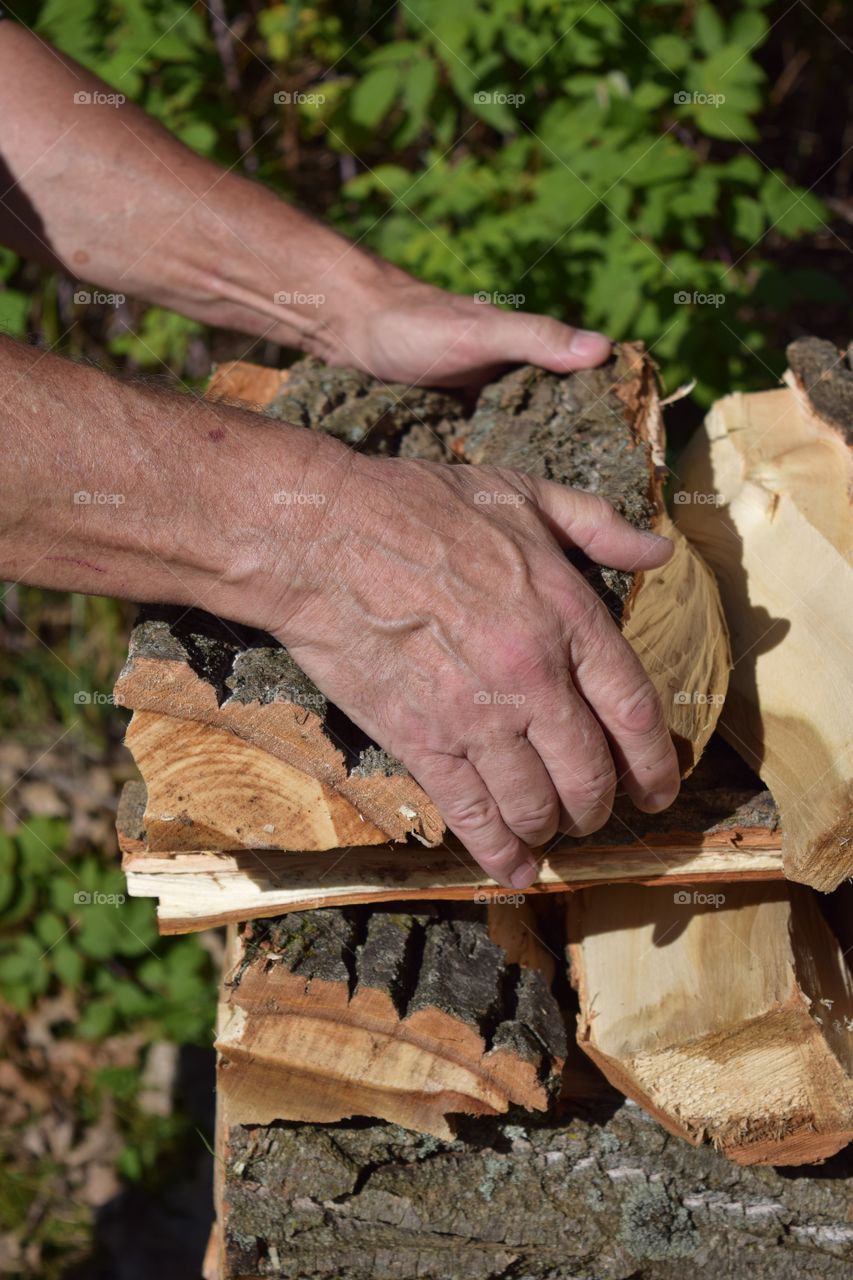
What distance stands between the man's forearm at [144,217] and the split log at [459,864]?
132 cm

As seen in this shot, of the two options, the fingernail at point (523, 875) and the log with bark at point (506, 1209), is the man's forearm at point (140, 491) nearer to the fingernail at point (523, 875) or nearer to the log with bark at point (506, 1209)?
the fingernail at point (523, 875)

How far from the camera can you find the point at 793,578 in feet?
6.68

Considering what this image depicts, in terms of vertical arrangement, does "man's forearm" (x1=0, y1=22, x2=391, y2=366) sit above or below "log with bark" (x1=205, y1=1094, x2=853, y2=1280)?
above

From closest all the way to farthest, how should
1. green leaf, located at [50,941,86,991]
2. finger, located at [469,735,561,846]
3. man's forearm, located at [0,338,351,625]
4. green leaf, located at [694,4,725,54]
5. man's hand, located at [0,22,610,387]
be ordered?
man's forearm, located at [0,338,351,625] < finger, located at [469,735,561,846] < man's hand, located at [0,22,610,387] < green leaf, located at [694,4,725,54] < green leaf, located at [50,941,86,991]

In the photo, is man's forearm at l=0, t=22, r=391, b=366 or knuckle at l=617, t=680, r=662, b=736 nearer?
knuckle at l=617, t=680, r=662, b=736

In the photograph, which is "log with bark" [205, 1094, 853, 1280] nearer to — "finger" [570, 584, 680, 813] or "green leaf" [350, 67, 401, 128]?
"finger" [570, 584, 680, 813]

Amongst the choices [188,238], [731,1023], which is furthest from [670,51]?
[731,1023]

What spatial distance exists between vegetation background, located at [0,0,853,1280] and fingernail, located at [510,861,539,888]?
6.74 feet

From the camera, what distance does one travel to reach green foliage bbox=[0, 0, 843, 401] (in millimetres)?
3402

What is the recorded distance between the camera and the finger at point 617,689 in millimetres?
1698

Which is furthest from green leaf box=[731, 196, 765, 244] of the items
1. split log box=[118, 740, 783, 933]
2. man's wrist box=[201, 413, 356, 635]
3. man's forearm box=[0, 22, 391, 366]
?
man's wrist box=[201, 413, 356, 635]

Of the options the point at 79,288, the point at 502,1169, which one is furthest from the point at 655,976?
the point at 79,288

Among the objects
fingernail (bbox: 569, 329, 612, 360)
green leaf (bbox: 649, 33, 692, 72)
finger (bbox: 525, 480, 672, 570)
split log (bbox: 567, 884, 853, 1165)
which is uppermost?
green leaf (bbox: 649, 33, 692, 72)

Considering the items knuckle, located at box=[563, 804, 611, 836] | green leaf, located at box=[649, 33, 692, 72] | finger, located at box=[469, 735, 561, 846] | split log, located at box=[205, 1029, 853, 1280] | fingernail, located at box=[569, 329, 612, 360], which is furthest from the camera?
green leaf, located at box=[649, 33, 692, 72]
